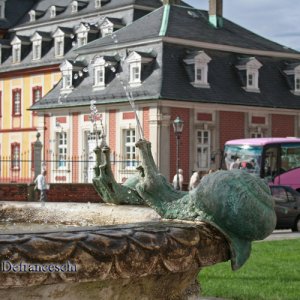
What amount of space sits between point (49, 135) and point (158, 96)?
9.18 meters

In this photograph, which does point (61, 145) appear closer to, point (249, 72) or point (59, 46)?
point (59, 46)

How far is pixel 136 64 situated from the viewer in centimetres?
4272

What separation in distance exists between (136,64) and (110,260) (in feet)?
129

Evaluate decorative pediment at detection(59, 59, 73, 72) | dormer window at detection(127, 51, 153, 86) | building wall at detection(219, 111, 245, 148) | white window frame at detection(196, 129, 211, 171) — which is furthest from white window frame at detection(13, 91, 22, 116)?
building wall at detection(219, 111, 245, 148)

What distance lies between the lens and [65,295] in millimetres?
3672

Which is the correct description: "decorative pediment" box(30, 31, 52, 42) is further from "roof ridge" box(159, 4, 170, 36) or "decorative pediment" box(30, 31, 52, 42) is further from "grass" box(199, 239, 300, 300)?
"grass" box(199, 239, 300, 300)

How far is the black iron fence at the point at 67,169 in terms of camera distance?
3947 centimetres

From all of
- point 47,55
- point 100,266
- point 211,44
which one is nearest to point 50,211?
point 100,266

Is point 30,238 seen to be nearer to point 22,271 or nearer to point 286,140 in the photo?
point 22,271

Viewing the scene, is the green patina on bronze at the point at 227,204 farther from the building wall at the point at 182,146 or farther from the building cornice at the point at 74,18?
the building cornice at the point at 74,18

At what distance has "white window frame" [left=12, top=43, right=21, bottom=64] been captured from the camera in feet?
188

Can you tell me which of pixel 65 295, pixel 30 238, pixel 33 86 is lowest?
pixel 65 295

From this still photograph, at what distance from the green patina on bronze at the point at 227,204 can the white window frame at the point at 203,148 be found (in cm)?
3808

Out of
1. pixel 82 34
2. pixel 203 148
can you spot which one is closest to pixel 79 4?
pixel 82 34
